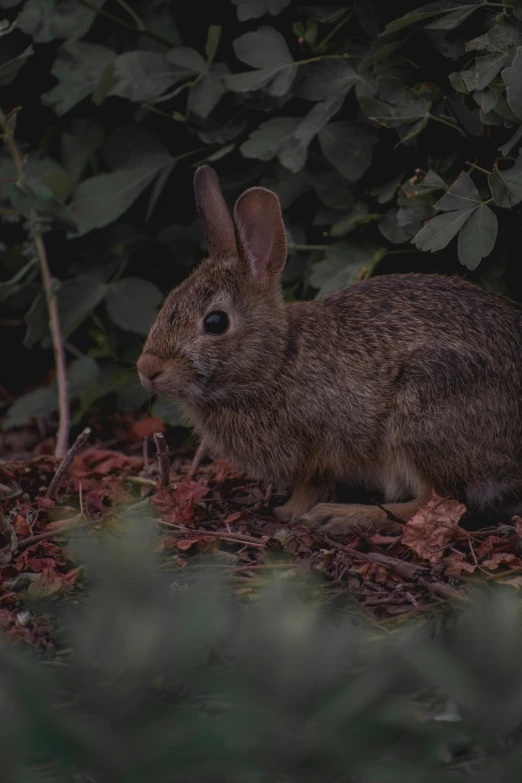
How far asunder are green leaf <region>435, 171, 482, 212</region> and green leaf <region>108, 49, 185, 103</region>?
193cm

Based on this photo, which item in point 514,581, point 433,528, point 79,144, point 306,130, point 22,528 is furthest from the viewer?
point 79,144

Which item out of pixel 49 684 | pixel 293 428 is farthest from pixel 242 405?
pixel 49 684

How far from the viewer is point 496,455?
14.3ft

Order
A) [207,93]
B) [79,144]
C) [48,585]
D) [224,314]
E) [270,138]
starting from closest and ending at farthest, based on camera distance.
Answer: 1. [48,585]
2. [224,314]
3. [270,138]
4. [207,93]
5. [79,144]

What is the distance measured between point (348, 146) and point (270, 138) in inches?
17.9

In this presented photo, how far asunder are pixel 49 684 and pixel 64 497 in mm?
2725

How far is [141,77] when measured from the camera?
5648 millimetres

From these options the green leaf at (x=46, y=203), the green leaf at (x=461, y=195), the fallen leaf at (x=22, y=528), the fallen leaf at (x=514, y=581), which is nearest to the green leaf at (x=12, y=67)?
the green leaf at (x=46, y=203)

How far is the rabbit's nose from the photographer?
427cm

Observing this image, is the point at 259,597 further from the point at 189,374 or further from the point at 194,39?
the point at 194,39

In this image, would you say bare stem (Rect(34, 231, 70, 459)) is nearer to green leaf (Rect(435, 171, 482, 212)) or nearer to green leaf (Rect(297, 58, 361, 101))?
green leaf (Rect(297, 58, 361, 101))

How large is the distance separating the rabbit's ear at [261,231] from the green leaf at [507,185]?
1.05 m

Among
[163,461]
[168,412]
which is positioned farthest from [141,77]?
[163,461]

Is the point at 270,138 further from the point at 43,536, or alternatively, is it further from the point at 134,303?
the point at 43,536
